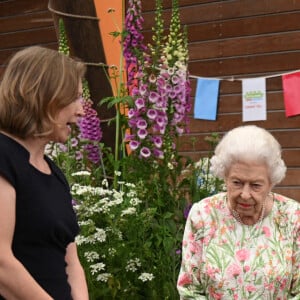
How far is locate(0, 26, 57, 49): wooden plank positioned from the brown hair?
504cm

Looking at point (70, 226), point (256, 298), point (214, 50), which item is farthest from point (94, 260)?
point (214, 50)

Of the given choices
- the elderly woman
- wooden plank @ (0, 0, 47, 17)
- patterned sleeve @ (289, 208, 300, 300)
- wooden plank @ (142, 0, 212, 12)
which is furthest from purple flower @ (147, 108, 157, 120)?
wooden plank @ (0, 0, 47, 17)

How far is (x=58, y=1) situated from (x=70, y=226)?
86.5 inches

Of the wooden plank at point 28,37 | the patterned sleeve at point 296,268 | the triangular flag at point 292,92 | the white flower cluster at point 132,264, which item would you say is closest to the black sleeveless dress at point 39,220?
the patterned sleeve at point 296,268

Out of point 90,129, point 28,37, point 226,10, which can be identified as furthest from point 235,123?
point 28,37

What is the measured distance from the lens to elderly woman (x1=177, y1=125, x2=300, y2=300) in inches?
87.8

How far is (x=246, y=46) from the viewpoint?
539 centimetres

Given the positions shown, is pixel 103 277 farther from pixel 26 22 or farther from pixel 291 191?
pixel 26 22

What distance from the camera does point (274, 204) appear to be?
7.74ft

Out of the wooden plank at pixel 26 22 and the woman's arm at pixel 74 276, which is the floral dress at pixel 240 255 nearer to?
the woman's arm at pixel 74 276

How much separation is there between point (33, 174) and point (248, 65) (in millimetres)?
4011

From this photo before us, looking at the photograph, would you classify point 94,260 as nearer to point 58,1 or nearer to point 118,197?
point 118,197

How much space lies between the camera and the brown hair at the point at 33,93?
1589mm

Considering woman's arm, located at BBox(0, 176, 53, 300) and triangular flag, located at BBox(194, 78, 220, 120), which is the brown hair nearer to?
woman's arm, located at BBox(0, 176, 53, 300)
